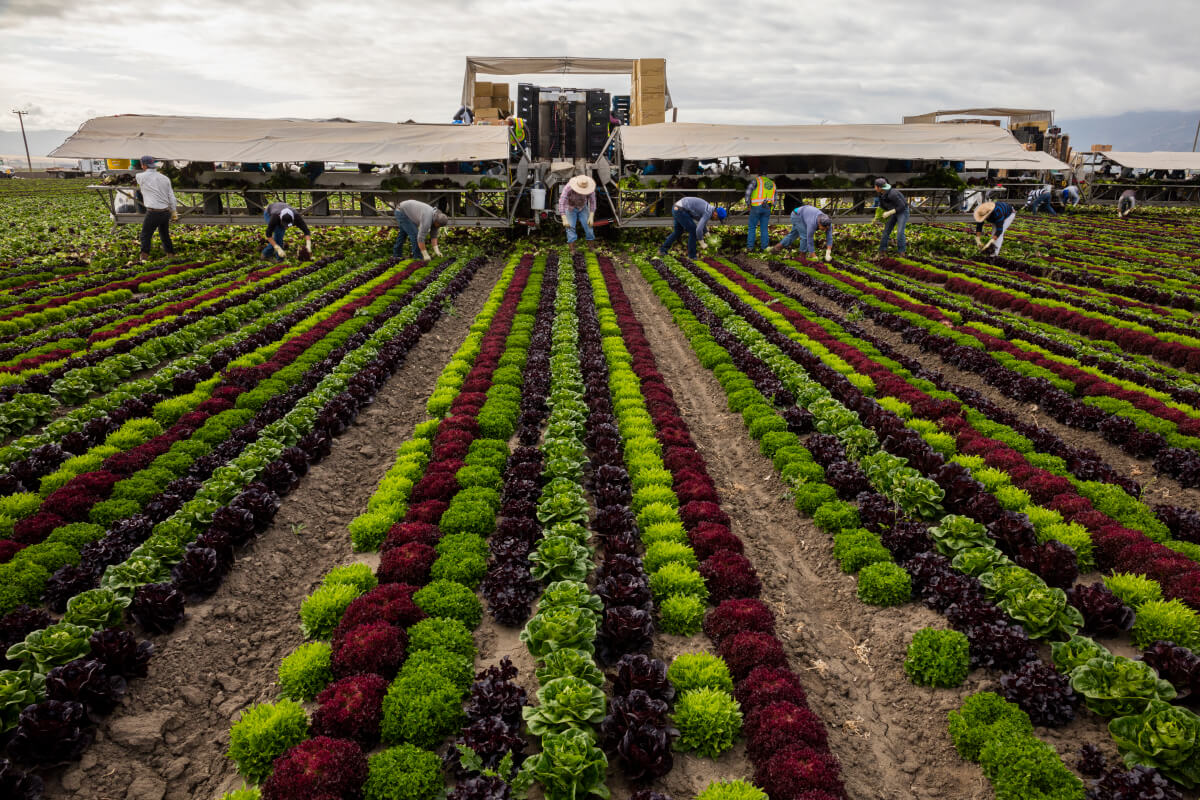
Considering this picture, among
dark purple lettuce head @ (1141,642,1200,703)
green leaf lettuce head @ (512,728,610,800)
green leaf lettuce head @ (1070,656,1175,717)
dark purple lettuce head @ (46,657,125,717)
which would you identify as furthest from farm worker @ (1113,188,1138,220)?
dark purple lettuce head @ (46,657,125,717)

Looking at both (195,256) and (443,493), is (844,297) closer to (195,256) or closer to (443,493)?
(443,493)

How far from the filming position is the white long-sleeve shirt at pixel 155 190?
19672 millimetres

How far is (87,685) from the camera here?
4848 millimetres

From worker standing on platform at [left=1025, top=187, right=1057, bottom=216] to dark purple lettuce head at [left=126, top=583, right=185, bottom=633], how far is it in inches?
1952

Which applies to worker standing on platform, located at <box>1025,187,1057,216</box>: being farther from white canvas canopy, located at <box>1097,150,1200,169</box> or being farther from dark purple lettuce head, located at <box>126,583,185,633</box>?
dark purple lettuce head, located at <box>126,583,185,633</box>

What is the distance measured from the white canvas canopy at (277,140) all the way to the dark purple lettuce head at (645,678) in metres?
20.8

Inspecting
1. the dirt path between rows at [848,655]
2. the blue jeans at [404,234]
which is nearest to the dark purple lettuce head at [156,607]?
the dirt path between rows at [848,655]

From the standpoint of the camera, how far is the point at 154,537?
6.50 meters

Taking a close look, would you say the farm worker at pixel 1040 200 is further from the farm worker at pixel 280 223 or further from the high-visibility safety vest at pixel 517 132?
the farm worker at pixel 280 223

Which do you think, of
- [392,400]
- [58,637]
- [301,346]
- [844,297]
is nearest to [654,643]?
[58,637]

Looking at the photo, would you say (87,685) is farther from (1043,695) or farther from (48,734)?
(1043,695)

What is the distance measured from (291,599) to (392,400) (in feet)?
17.1

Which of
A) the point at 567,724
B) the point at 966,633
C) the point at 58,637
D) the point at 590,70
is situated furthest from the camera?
the point at 590,70

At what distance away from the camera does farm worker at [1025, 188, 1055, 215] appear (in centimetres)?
4253
